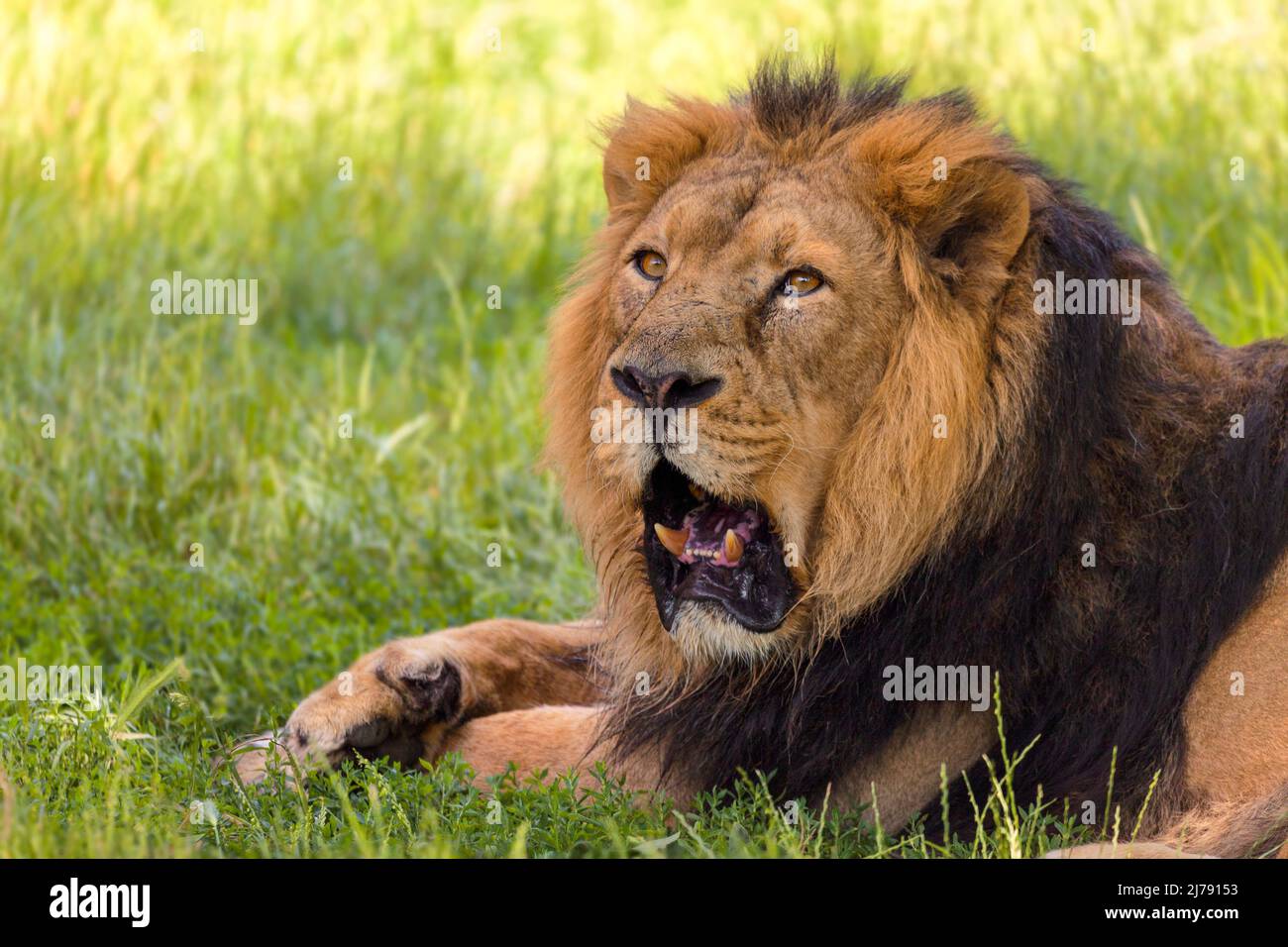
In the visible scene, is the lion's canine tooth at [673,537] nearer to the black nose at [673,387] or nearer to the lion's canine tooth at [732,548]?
the lion's canine tooth at [732,548]

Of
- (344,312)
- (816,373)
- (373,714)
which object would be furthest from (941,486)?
(344,312)

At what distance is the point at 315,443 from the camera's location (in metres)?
7.19

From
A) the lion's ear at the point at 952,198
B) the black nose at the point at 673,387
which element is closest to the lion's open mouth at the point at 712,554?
the black nose at the point at 673,387

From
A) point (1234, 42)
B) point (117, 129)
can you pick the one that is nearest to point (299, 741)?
point (117, 129)

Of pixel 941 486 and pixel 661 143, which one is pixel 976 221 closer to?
pixel 941 486

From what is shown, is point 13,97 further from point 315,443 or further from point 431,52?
point 315,443

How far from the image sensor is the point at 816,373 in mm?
3979

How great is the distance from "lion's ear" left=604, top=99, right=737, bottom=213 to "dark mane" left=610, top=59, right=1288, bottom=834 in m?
0.87

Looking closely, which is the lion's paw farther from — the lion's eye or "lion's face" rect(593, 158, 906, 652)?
the lion's eye

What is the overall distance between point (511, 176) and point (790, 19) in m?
2.24

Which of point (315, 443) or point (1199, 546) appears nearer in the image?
point (1199, 546)

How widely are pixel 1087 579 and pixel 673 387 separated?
3.46ft

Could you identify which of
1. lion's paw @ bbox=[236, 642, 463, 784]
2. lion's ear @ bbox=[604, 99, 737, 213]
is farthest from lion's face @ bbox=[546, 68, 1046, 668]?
lion's paw @ bbox=[236, 642, 463, 784]

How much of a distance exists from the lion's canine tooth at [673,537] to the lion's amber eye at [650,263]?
0.64m
